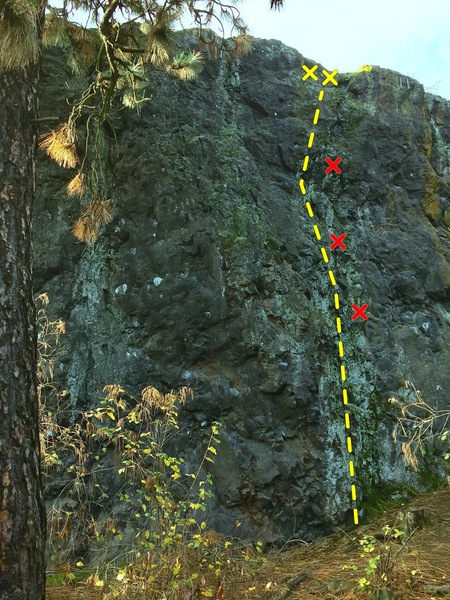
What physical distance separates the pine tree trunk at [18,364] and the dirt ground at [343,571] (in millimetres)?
889

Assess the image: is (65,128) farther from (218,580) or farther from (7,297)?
(218,580)

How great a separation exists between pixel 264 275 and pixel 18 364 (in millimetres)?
2971

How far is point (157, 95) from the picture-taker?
19.1 ft

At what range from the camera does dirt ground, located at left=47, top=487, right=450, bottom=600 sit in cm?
344

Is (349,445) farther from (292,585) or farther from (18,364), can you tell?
(18,364)

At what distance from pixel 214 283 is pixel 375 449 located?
192cm

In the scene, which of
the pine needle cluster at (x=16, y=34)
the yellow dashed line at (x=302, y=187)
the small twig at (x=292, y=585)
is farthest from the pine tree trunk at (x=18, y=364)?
the yellow dashed line at (x=302, y=187)

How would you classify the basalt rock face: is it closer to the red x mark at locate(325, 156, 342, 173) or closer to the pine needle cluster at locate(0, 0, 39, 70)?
the red x mark at locate(325, 156, 342, 173)

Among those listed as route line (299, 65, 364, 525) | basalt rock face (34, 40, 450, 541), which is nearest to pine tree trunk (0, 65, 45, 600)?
basalt rock face (34, 40, 450, 541)

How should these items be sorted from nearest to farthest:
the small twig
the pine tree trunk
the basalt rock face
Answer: the pine tree trunk, the small twig, the basalt rock face

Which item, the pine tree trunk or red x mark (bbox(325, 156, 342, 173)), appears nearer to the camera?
the pine tree trunk

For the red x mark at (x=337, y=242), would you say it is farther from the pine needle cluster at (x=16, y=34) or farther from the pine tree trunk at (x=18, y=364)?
the pine needle cluster at (x=16, y=34)

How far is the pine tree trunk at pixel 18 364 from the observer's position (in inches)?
105

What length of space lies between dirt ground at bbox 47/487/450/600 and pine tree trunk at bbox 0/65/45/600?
89cm
